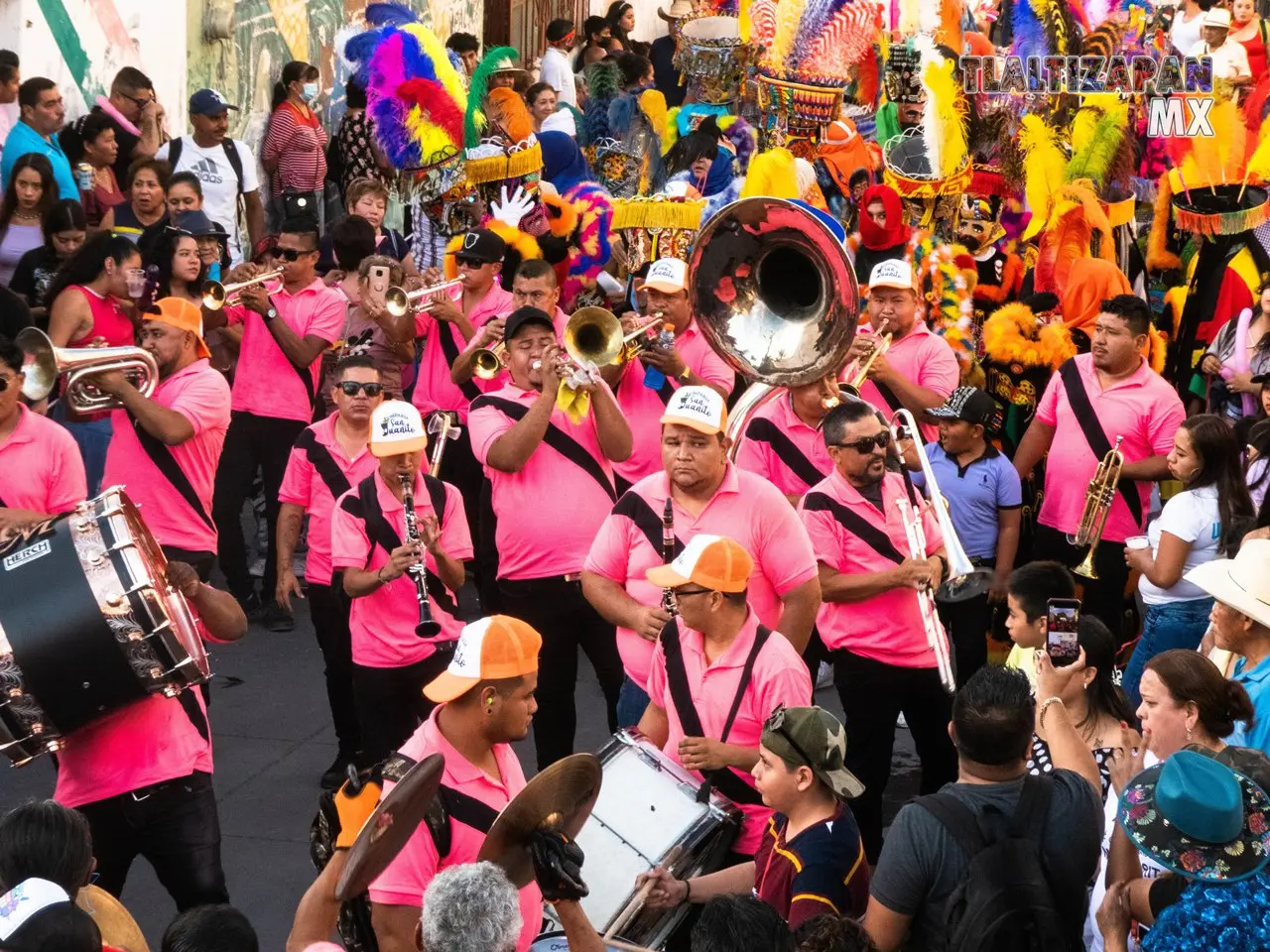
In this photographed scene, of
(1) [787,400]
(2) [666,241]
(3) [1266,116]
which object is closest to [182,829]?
(1) [787,400]

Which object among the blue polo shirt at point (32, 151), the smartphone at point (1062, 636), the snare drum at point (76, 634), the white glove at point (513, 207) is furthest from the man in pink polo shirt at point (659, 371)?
the blue polo shirt at point (32, 151)

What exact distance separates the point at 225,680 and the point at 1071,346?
487 centimetres

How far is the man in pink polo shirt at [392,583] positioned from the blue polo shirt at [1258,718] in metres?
3.05

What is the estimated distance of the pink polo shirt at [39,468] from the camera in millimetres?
6070

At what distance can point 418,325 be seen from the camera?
993 centimetres

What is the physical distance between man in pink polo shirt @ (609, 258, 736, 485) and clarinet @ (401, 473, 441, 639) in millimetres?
1116

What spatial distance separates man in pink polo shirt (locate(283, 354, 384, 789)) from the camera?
7648mm

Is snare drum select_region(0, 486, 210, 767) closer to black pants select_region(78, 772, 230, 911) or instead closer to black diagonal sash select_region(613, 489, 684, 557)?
black pants select_region(78, 772, 230, 911)

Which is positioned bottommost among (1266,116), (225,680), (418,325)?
(225,680)

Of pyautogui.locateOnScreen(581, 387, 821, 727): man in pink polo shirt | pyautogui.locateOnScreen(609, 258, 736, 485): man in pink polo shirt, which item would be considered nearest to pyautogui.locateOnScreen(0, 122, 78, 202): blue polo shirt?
pyautogui.locateOnScreen(609, 258, 736, 485): man in pink polo shirt

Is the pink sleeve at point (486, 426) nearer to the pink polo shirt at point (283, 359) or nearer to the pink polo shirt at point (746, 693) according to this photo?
the pink polo shirt at point (746, 693)

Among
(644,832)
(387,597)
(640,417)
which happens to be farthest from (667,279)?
(644,832)

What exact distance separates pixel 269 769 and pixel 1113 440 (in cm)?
410

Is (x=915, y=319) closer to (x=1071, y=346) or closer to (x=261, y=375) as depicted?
(x=1071, y=346)
